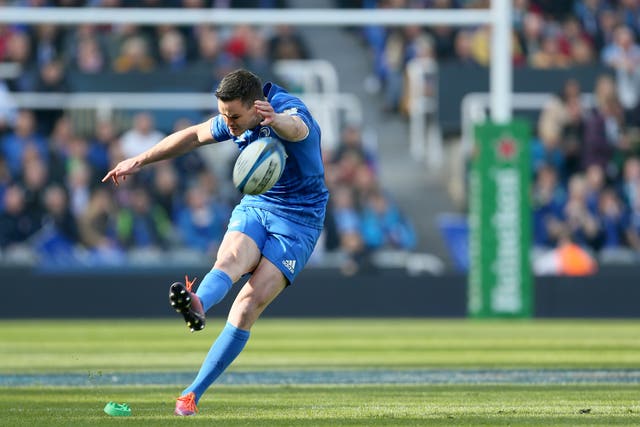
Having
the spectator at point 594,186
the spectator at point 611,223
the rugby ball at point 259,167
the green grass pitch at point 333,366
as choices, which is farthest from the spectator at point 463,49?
the rugby ball at point 259,167

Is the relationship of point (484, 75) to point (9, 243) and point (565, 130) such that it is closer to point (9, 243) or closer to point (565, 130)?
point (565, 130)

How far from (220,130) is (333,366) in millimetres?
4182

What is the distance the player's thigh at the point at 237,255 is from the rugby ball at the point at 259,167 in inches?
16.2

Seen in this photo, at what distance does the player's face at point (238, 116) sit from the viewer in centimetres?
795

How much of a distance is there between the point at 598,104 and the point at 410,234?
362 centimetres

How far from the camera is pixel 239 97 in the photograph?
7.93 meters

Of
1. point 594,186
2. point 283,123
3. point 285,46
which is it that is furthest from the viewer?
point 285,46

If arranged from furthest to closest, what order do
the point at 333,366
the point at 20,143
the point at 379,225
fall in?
the point at 379,225
the point at 20,143
the point at 333,366

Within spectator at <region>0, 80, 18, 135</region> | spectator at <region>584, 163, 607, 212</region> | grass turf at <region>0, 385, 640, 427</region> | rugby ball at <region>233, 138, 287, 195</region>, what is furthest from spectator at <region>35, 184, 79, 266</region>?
rugby ball at <region>233, 138, 287, 195</region>

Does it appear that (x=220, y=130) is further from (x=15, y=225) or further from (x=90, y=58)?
(x=90, y=58)

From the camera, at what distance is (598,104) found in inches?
884

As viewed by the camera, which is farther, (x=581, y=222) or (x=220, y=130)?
(x=581, y=222)

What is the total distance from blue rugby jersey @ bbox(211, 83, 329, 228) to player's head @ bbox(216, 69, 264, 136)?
0.20 metres

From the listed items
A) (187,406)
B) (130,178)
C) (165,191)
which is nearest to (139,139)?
(130,178)
